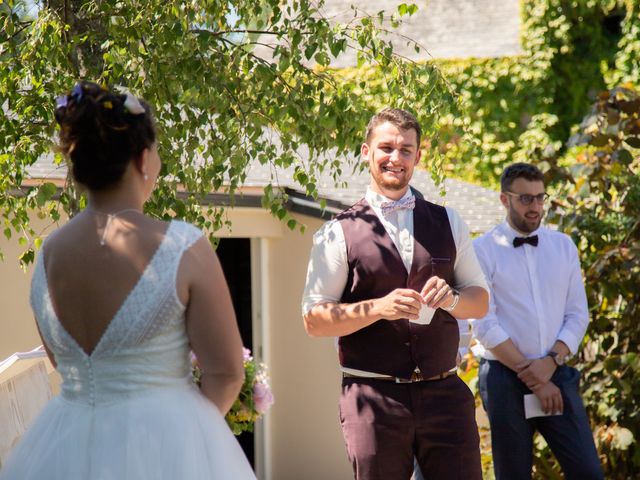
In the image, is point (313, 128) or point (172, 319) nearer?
point (172, 319)

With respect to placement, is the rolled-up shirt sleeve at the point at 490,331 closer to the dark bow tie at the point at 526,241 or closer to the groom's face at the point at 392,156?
the dark bow tie at the point at 526,241

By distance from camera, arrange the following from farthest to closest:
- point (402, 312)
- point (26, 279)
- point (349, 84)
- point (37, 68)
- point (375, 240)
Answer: point (26, 279) → point (349, 84) → point (37, 68) → point (375, 240) → point (402, 312)

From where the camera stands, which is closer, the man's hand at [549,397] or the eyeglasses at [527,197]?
the man's hand at [549,397]

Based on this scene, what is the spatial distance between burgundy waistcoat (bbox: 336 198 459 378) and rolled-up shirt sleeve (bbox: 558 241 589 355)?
128cm

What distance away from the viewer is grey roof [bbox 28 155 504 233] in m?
8.30

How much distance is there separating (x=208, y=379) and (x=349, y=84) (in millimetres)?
2913

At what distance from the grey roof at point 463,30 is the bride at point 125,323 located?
49.6 ft

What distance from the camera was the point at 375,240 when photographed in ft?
13.4

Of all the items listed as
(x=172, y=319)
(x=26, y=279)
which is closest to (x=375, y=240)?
(x=172, y=319)

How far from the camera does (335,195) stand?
8938 mm

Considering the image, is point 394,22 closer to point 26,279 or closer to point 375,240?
point 375,240

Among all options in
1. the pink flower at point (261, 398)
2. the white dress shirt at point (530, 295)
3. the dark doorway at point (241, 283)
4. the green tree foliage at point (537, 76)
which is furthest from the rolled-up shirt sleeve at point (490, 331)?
the green tree foliage at point (537, 76)

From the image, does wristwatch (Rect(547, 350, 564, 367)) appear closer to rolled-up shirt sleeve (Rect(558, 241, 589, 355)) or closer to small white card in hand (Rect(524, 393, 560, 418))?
rolled-up shirt sleeve (Rect(558, 241, 589, 355))

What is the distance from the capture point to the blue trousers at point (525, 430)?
5.01 metres
